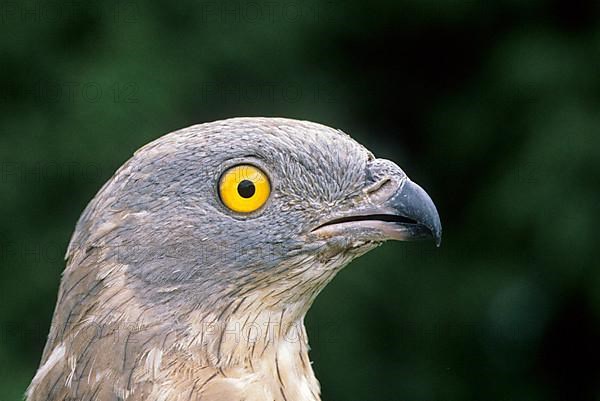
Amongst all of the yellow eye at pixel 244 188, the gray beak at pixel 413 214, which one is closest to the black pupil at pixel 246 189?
the yellow eye at pixel 244 188

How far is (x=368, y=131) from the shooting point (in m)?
7.71

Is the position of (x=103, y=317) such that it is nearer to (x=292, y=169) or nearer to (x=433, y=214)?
(x=292, y=169)

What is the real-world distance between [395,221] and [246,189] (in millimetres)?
536

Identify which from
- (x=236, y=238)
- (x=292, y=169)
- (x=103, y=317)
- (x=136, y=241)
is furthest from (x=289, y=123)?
(x=103, y=317)

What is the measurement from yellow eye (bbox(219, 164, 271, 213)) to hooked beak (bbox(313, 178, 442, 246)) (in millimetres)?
227

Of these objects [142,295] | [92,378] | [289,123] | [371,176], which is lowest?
[92,378]

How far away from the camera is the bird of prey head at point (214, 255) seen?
3285 millimetres

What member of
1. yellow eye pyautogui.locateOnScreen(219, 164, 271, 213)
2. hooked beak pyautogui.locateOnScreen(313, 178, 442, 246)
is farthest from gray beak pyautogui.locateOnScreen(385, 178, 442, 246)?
yellow eye pyautogui.locateOnScreen(219, 164, 271, 213)

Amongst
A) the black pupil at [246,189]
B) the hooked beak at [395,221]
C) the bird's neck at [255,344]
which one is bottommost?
the bird's neck at [255,344]

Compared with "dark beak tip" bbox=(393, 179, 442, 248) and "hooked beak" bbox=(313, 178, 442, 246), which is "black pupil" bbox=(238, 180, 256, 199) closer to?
"hooked beak" bbox=(313, 178, 442, 246)

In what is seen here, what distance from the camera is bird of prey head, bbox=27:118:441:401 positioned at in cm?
329

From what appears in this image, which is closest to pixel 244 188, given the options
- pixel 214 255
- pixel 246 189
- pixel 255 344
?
pixel 246 189

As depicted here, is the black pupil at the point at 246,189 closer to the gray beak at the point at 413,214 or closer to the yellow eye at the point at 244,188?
the yellow eye at the point at 244,188

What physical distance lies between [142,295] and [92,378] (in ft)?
1.03
